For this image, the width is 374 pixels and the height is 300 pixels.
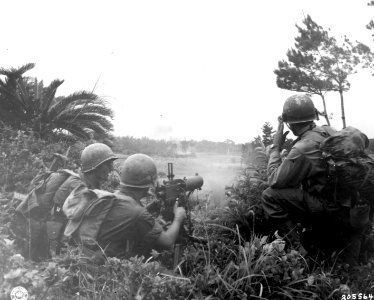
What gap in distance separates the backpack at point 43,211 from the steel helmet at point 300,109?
2.57 meters

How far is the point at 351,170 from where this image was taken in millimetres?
4207

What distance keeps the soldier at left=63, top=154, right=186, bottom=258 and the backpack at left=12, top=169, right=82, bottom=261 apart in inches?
37.4

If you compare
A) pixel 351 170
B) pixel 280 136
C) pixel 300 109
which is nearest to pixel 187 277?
pixel 351 170

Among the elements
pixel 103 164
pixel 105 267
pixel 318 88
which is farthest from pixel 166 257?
pixel 318 88

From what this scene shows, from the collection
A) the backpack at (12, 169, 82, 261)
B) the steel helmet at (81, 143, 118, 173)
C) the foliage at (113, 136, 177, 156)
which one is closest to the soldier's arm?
the steel helmet at (81, 143, 118, 173)

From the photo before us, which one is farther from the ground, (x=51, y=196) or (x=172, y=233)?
(x=51, y=196)

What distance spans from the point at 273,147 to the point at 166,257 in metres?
1.74

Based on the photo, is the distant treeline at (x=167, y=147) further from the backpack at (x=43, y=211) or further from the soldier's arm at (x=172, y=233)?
the soldier's arm at (x=172, y=233)

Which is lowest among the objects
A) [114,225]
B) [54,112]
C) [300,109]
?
[114,225]

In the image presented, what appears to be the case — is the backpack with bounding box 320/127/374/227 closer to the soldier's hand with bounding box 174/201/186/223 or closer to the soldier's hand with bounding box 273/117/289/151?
the soldier's hand with bounding box 273/117/289/151

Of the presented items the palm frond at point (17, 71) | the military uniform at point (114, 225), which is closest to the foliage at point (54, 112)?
the palm frond at point (17, 71)

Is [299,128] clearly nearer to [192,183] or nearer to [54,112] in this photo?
[192,183]

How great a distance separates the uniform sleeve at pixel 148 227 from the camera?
13.7 feet

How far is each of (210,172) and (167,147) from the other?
4.54m
